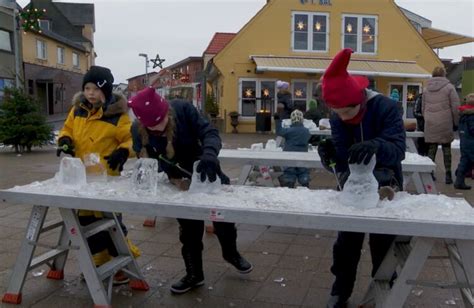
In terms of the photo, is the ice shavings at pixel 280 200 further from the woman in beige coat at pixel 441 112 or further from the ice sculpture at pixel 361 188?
the woman in beige coat at pixel 441 112

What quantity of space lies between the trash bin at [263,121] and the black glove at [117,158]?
56.8 ft

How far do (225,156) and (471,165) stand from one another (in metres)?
4.65

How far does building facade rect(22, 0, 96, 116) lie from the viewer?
3331 centimetres

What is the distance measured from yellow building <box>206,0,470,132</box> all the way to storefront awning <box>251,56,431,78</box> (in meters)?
0.04

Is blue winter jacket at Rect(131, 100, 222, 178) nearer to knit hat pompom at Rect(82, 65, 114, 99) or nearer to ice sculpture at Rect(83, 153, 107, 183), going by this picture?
ice sculpture at Rect(83, 153, 107, 183)

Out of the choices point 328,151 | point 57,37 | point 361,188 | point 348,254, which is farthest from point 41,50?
point 361,188

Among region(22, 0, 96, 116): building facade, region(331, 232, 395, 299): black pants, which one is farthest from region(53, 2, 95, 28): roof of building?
region(331, 232, 395, 299): black pants

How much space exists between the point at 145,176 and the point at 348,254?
4.50ft

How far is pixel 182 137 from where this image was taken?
3643 millimetres

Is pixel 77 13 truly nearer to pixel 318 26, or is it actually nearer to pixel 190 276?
pixel 318 26

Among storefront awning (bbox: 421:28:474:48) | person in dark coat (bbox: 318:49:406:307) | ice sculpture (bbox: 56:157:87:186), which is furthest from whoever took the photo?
storefront awning (bbox: 421:28:474:48)

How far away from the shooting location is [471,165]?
8320 millimetres

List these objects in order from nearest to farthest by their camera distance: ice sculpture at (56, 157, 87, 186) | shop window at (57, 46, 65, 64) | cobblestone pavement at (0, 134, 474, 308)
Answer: ice sculpture at (56, 157, 87, 186)
cobblestone pavement at (0, 134, 474, 308)
shop window at (57, 46, 65, 64)

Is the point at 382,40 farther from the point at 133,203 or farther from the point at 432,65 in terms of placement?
the point at 133,203
